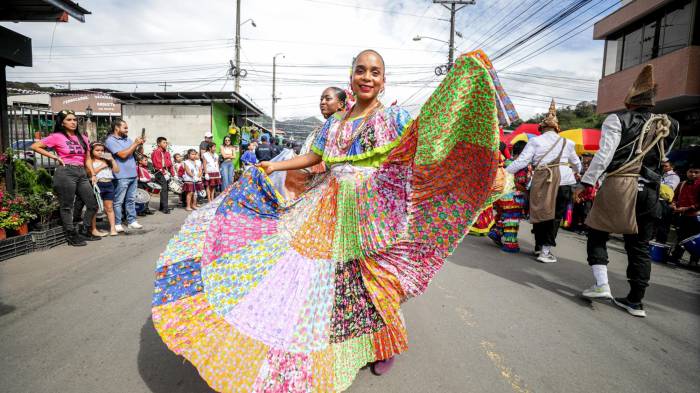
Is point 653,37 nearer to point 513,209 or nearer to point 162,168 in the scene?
point 513,209

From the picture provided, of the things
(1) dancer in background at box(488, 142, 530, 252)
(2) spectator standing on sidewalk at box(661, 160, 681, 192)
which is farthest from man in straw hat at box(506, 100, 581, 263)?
(2) spectator standing on sidewalk at box(661, 160, 681, 192)

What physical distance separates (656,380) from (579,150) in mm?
9923

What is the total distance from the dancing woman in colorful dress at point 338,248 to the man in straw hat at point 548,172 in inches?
138

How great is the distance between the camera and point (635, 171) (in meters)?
3.27

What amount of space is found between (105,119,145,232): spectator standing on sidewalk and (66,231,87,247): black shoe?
34.2 inches

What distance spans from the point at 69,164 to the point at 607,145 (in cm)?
655

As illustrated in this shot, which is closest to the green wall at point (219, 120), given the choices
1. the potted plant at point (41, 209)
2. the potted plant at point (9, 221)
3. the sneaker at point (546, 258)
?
the potted plant at point (41, 209)

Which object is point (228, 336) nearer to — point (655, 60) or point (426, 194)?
point (426, 194)

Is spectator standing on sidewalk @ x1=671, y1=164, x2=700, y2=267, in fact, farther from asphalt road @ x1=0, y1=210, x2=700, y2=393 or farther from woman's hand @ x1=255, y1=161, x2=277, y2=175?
woman's hand @ x1=255, y1=161, x2=277, y2=175

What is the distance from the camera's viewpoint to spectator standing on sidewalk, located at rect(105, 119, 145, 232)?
18.4 ft

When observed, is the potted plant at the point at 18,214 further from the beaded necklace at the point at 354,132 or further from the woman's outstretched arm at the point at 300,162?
the beaded necklace at the point at 354,132

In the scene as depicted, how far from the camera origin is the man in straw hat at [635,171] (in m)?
3.19

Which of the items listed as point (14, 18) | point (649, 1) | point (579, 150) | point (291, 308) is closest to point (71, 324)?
point (291, 308)

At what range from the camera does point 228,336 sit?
167 cm
